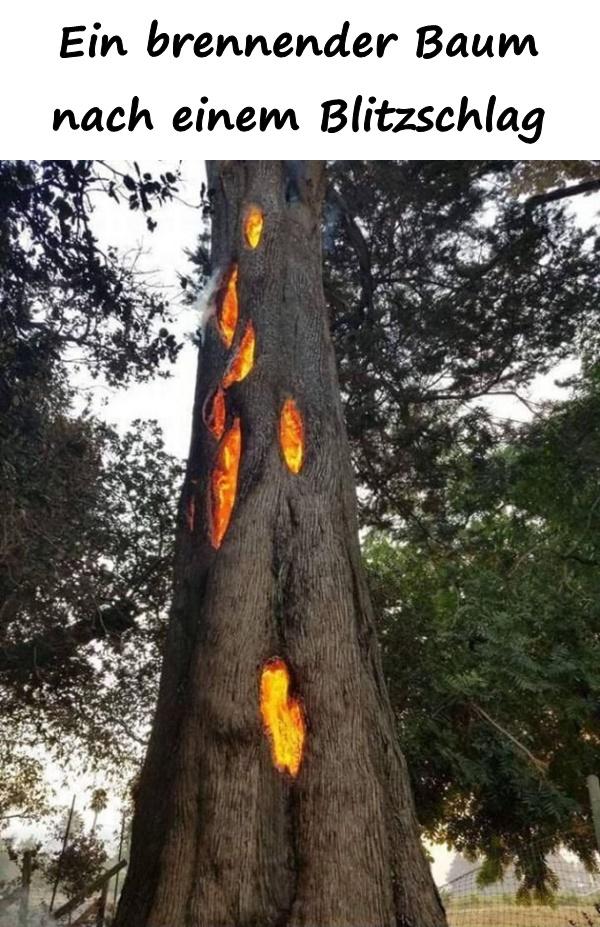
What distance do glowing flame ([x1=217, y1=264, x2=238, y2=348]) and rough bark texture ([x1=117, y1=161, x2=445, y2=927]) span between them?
175 mm

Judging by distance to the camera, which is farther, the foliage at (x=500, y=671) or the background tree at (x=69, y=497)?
the foliage at (x=500, y=671)

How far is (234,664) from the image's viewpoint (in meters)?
2.80

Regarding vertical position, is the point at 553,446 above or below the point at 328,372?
above

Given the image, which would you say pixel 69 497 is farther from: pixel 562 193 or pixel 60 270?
pixel 562 193

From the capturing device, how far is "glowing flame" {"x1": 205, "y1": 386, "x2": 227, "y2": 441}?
388cm

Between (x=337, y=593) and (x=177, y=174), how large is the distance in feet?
13.5

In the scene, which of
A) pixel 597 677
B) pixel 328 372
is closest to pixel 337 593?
pixel 328 372

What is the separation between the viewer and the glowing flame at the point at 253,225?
479 centimetres

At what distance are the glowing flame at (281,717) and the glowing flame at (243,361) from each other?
1971 millimetres

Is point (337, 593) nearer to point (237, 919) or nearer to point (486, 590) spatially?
point (237, 919)

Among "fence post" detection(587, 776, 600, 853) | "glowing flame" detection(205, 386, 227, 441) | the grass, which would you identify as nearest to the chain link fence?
the grass

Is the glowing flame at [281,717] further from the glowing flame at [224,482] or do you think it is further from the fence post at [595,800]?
the fence post at [595,800]

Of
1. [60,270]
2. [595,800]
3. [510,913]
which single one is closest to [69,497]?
[60,270]

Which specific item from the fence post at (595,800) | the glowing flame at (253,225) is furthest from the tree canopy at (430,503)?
the fence post at (595,800)
